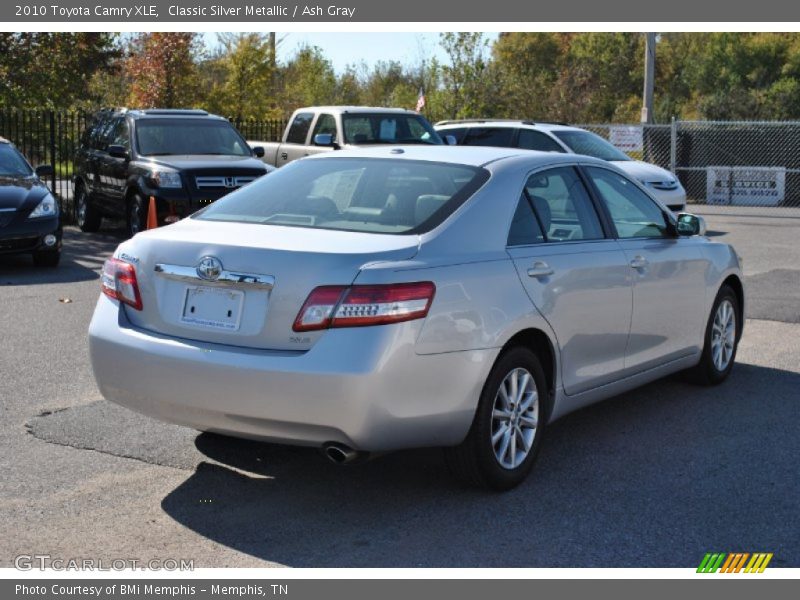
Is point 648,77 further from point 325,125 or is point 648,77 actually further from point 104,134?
point 104,134

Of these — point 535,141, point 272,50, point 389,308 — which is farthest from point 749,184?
point 389,308

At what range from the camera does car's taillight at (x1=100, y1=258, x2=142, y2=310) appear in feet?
17.8

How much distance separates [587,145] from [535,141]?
0.92m

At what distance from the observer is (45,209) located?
13680mm

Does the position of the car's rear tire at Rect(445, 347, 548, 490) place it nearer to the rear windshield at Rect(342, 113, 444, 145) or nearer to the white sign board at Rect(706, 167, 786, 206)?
the rear windshield at Rect(342, 113, 444, 145)

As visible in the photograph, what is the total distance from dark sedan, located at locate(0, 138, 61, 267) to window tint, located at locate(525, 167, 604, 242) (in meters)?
8.68

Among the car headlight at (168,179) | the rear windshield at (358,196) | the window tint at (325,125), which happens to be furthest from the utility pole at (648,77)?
the rear windshield at (358,196)

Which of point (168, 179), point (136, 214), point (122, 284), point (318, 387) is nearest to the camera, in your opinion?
point (318, 387)

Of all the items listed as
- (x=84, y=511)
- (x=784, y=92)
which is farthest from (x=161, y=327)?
(x=784, y=92)

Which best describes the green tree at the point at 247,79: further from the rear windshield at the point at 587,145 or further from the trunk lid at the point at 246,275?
the trunk lid at the point at 246,275

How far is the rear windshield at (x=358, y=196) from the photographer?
5555mm

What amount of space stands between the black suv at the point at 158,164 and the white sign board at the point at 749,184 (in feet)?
41.8

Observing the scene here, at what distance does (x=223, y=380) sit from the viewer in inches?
195

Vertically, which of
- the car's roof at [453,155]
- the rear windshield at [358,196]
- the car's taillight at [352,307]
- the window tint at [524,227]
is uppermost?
the car's roof at [453,155]
